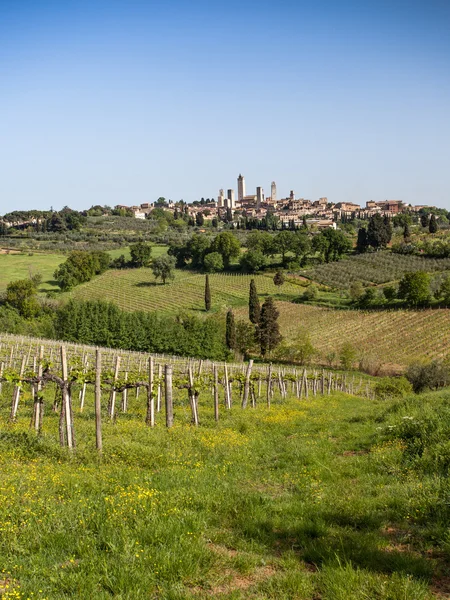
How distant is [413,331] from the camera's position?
63375mm

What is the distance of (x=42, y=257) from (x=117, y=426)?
Result: 108017mm

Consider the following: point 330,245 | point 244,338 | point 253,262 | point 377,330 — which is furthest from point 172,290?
point 330,245

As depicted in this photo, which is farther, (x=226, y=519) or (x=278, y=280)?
(x=278, y=280)

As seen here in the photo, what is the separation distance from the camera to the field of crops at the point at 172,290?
276ft

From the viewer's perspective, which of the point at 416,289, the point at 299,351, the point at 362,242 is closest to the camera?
the point at 299,351

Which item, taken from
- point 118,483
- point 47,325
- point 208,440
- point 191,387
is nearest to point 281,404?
point 191,387

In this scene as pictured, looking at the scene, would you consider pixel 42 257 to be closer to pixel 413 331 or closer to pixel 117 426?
pixel 413 331

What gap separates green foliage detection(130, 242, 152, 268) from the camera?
113m

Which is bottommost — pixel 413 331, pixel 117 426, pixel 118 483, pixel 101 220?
pixel 413 331

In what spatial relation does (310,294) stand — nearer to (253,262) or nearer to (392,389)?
(253,262)

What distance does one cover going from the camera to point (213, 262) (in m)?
108

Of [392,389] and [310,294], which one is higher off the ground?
[310,294]

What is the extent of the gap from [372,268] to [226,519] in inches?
3906

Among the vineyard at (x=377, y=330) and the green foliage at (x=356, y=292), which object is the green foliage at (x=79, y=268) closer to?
the vineyard at (x=377, y=330)
